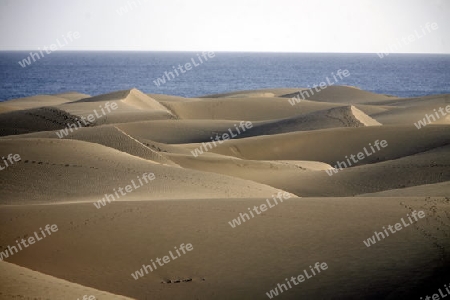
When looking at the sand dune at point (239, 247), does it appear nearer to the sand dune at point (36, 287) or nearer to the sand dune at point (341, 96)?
the sand dune at point (36, 287)

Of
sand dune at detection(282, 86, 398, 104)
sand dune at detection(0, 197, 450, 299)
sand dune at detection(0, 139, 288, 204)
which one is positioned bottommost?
sand dune at detection(0, 197, 450, 299)

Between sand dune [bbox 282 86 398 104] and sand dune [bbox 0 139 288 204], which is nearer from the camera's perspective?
sand dune [bbox 0 139 288 204]

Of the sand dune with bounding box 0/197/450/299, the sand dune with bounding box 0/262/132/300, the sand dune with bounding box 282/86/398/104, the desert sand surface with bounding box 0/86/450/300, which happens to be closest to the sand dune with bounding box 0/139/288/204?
the desert sand surface with bounding box 0/86/450/300

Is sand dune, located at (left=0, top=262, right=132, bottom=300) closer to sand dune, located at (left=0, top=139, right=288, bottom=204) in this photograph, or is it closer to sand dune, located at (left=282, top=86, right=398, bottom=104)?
sand dune, located at (left=0, top=139, right=288, bottom=204)

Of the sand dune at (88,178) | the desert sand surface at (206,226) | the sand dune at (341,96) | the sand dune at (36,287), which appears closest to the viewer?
the sand dune at (36,287)

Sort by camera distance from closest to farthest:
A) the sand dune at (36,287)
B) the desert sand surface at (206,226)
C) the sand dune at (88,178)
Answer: the sand dune at (36,287) < the desert sand surface at (206,226) < the sand dune at (88,178)

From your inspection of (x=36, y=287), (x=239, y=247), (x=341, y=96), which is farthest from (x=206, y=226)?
(x=341, y=96)

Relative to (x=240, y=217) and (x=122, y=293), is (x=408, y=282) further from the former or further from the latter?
(x=122, y=293)

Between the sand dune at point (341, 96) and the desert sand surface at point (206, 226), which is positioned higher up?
the sand dune at point (341, 96)

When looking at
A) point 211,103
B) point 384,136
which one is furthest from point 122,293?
point 211,103

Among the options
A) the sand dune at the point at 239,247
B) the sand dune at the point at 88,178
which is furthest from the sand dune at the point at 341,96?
the sand dune at the point at 239,247

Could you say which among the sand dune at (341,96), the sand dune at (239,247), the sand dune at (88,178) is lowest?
the sand dune at (239,247)

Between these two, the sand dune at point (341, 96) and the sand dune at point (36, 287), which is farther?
the sand dune at point (341, 96)

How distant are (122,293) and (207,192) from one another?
5.82 metres
